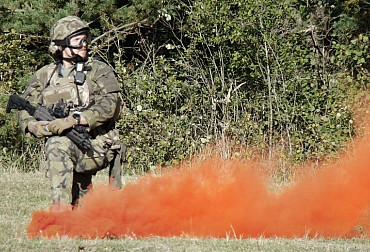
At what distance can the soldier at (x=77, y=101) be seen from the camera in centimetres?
742

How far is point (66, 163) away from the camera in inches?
286

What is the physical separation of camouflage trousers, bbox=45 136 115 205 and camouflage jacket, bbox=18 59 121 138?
27 cm

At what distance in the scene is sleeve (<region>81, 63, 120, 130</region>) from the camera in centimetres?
749

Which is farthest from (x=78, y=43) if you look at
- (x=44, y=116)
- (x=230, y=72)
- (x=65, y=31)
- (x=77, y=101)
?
(x=230, y=72)

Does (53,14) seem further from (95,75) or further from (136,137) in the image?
(95,75)

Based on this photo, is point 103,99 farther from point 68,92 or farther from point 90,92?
point 68,92

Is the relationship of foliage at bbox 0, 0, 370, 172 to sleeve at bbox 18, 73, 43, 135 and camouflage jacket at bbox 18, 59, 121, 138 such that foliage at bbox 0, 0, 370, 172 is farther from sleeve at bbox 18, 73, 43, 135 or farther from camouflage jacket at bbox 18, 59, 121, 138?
sleeve at bbox 18, 73, 43, 135

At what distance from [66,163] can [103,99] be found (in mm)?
784

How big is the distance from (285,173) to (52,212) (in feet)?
19.5

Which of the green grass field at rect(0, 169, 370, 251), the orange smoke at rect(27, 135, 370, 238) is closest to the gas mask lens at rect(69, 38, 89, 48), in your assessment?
the orange smoke at rect(27, 135, 370, 238)

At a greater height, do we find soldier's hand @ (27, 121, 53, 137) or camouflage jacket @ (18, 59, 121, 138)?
camouflage jacket @ (18, 59, 121, 138)

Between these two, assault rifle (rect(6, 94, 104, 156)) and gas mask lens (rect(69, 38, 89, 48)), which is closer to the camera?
assault rifle (rect(6, 94, 104, 156))

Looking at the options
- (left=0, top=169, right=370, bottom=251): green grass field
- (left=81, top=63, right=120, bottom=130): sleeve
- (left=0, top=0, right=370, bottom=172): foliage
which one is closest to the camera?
(left=0, top=169, right=370, bottom=251): green grass field

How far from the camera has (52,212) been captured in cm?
712
